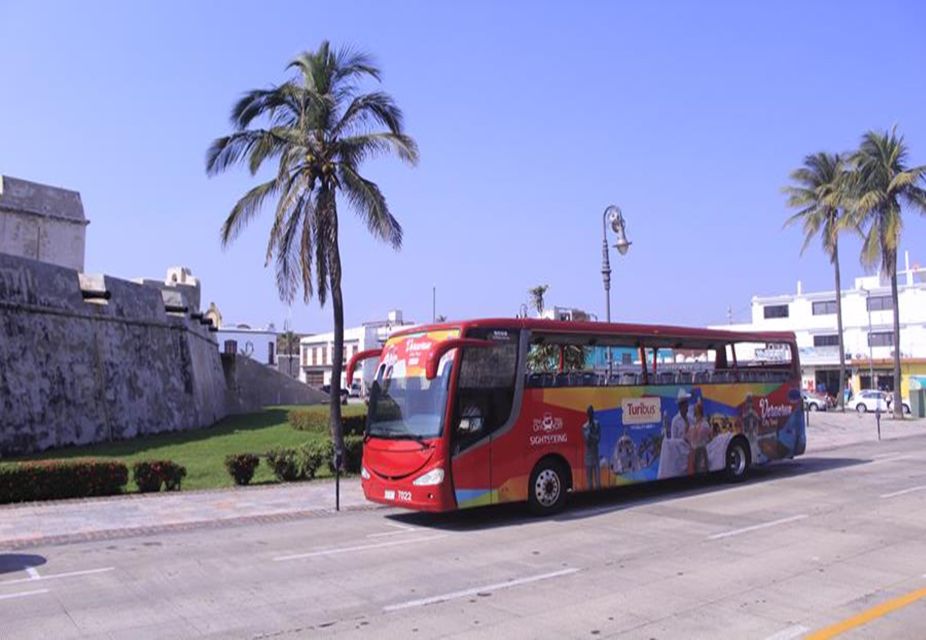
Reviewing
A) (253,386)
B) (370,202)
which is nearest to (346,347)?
(253,386)

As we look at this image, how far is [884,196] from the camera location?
1561 inches

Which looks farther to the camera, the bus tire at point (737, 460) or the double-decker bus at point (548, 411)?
the bus tire at point (737, 460)

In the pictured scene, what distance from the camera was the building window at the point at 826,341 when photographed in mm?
66031

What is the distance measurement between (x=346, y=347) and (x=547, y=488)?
81.6 m

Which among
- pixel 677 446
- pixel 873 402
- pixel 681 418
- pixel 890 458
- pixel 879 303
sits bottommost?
pixel 890 458

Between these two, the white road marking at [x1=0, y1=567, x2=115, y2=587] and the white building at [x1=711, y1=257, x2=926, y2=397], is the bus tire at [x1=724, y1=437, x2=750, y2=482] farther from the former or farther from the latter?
the white building at [x1=711, y1=257, x2=926, y2=397]

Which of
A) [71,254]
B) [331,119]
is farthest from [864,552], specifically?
[71,254]

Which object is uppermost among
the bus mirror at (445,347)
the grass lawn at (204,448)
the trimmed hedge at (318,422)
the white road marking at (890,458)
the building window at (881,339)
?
the building window at (881,339)

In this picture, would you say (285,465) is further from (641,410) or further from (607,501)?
(641,410)

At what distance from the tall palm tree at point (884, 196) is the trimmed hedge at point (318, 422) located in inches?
1114

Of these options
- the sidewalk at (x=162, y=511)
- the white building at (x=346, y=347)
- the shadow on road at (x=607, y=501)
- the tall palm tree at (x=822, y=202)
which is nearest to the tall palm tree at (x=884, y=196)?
the tall palm tree at (x=822, y=202)

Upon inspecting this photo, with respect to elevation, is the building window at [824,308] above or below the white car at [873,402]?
above

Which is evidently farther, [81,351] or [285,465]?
[81,351]

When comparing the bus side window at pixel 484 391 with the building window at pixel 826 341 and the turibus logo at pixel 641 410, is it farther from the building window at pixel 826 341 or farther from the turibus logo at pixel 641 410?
the building window at pixel 826 341
